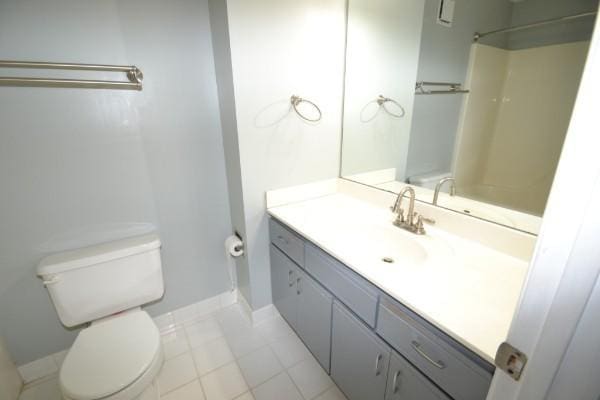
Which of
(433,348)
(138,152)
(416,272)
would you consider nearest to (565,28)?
(416,272)

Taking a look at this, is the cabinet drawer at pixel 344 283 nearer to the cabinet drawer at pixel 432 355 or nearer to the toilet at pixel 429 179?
the cabinet drawer at pixel 432 355

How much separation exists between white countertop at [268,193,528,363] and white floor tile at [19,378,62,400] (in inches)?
59.1

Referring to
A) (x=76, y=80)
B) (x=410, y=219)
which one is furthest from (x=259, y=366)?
(x=76, y=80)

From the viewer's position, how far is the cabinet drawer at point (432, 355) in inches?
27.2

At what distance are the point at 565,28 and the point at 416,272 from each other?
1050mm

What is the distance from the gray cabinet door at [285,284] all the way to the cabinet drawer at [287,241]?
0.05m

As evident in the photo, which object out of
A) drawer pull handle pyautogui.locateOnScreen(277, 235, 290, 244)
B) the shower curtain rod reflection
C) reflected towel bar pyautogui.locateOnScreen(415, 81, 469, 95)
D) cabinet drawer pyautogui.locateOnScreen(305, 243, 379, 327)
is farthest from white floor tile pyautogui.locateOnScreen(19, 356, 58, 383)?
the shower curtain rod reflection

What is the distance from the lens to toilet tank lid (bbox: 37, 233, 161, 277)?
4.16 ft

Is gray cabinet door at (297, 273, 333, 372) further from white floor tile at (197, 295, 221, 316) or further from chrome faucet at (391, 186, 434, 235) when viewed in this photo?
white floor tile at (197, 295, 221, 316)

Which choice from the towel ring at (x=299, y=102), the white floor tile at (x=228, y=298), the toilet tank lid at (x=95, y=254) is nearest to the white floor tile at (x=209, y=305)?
the white floor tile at (x=228, y=298)

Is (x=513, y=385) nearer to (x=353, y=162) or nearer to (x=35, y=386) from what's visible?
(x=353, y=162)

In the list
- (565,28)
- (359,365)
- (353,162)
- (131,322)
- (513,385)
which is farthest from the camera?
(353,162)

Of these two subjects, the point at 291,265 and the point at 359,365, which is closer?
the point at 359,365

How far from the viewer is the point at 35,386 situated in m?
1.45
